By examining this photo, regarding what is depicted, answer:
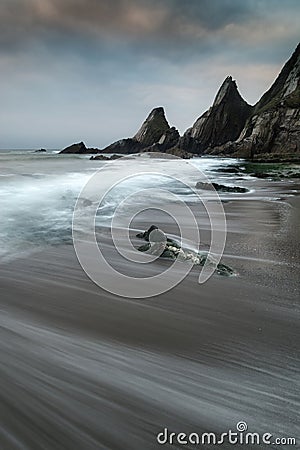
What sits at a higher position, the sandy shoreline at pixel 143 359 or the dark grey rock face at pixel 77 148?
the dark grey rock face at pixel 77 148

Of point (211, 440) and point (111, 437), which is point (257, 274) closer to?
point (211, 440)

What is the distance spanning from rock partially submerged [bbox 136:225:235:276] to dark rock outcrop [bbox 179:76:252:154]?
221ft

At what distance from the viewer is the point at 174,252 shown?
3367 mm

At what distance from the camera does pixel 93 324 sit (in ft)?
6.73

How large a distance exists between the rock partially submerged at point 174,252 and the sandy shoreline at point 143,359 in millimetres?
237

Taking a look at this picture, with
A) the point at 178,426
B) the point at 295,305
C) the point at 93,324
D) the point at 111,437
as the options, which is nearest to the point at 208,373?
the point at 178,426

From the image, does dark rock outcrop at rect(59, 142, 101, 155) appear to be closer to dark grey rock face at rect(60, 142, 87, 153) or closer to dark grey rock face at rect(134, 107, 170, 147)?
dark grey rock face at rect(60, 142, 87, 153)

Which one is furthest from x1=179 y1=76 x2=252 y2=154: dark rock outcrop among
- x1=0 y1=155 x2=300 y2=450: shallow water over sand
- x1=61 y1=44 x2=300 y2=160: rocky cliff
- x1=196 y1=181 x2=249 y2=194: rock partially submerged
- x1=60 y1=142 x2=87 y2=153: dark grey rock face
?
x1=0 y1=155 x2=300 y2=450: shallow water over sand

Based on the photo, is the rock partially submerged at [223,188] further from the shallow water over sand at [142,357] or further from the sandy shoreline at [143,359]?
the sandy shoreline at [143,359]

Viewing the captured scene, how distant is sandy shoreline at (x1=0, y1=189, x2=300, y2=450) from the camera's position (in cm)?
130

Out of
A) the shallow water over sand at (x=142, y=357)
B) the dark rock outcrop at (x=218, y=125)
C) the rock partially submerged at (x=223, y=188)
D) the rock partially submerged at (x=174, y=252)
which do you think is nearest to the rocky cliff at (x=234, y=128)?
the dark rock outcrop at (x=218, y=125)

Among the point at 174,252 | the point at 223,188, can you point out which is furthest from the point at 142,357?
the point at 223,188

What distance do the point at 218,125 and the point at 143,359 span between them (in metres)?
77.5

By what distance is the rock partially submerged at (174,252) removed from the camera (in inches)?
119
